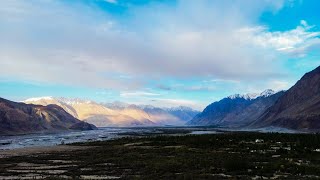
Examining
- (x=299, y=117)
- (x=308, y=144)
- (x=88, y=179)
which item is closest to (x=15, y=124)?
(x=299, y=117)

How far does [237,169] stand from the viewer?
36.6m

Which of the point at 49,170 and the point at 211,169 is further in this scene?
the point at 49,170

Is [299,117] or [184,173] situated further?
[299,117]

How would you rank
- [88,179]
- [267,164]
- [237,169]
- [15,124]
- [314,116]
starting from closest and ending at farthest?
[88,179] < [237,169] < [267,164] < [314,116] < [15,124]

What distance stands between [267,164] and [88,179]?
55.2 feet

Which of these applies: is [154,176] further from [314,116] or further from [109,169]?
[314,116]

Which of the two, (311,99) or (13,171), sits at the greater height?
(311,99)

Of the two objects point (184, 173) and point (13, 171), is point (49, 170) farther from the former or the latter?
point (184, 173)

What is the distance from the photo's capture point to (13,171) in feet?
133

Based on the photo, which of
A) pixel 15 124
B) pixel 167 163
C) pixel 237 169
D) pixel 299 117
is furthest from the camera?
pixel 15 124

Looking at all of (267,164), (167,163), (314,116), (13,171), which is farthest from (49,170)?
(314,116)

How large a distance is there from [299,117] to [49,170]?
150 m

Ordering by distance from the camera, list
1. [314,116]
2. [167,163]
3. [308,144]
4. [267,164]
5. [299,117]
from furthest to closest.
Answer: [299,117] < [314,116] < [308,144] < [167,163] < [267,164]

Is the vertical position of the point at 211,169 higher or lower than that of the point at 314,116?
lower
